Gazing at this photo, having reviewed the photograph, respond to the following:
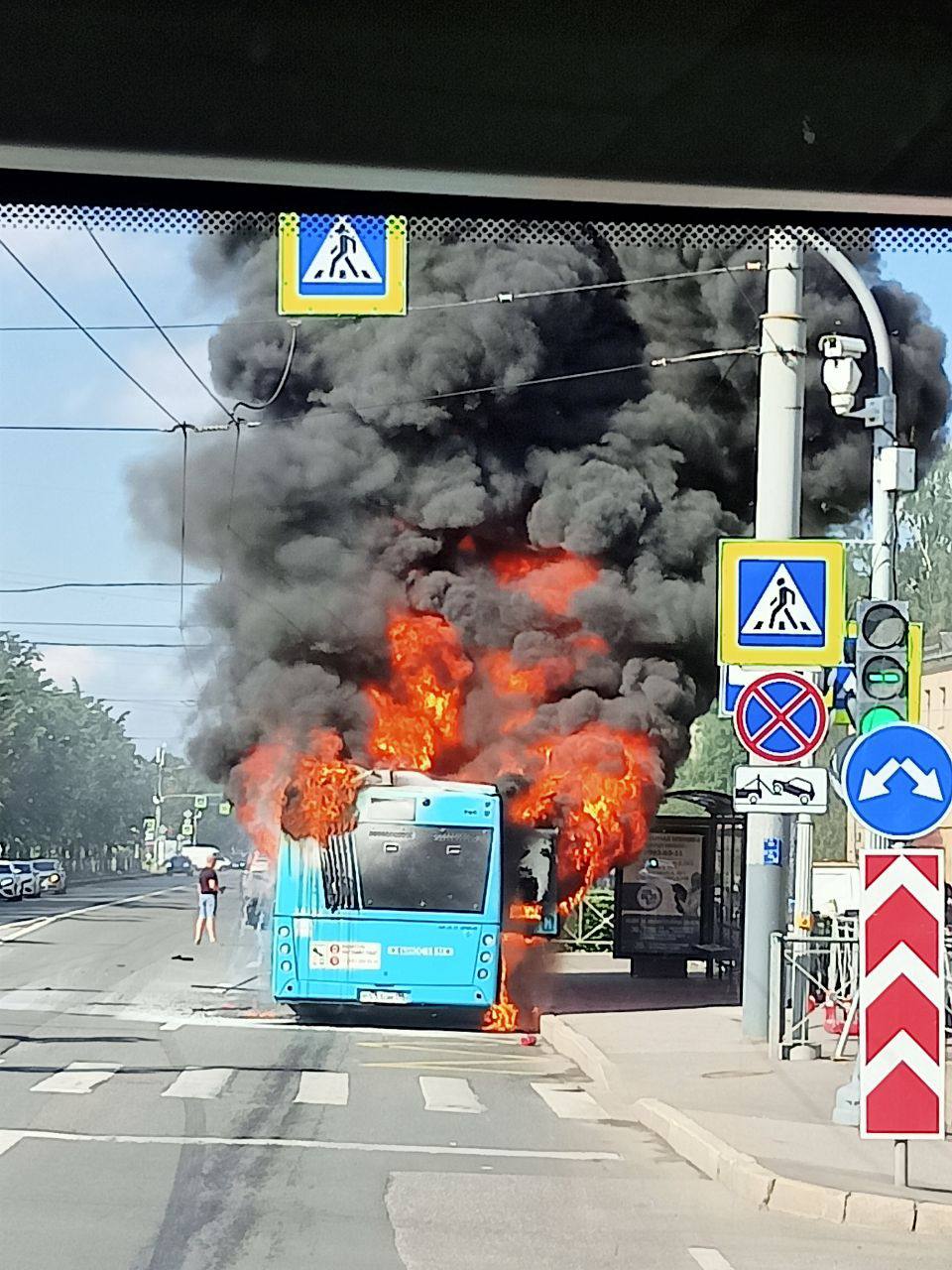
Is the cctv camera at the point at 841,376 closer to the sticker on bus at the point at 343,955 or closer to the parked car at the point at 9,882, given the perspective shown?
the sticker on bus at the point at 343,955

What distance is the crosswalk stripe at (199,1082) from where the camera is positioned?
22.6ft

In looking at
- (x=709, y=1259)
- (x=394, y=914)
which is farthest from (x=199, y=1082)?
(x=709, y=1259)

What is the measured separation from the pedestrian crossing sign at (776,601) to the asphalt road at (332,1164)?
2.03 meters

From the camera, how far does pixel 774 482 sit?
28.6ft

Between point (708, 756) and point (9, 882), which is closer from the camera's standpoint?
point (9, 882)

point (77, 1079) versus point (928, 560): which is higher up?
point (928, 560)

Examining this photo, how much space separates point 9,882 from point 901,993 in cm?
653

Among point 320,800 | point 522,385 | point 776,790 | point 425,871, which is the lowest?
point 425,871

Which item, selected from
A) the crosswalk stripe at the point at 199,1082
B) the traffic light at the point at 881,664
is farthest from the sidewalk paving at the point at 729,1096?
the crosswalk stripe at the point at 199,1082

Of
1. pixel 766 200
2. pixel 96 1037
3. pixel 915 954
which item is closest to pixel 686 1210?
pixel 915 954

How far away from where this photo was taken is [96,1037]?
8641mm

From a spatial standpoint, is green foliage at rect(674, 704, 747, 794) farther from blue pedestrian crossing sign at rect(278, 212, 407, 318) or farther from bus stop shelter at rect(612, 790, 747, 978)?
blue pedestrian crossing sign at rect(278, 212, 407, 318)

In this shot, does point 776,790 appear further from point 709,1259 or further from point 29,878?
point 29,878

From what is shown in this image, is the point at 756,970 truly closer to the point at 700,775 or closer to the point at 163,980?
the point at 163,980
